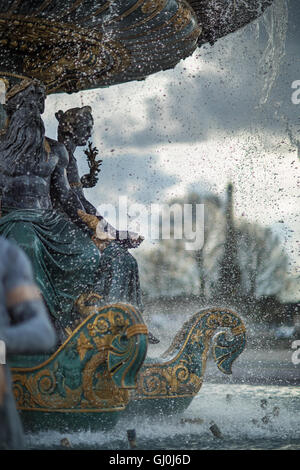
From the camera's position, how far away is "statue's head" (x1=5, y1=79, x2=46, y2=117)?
5422 millimetres

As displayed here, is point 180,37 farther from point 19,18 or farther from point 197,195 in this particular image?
point 197,195

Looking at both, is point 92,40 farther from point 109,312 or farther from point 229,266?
point 229,266

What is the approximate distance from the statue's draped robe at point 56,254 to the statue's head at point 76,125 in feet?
3.49

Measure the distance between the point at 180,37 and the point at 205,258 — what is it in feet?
35.5

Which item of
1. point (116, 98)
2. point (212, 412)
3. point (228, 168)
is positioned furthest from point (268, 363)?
point (212, 412)

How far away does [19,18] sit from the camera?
4.88m

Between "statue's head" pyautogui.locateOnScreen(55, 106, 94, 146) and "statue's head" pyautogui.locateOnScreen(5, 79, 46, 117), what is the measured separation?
2.06 feet

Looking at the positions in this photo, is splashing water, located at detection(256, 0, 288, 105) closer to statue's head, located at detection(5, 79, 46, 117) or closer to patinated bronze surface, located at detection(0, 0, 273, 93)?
patinated bronze surface, located at detection(0, 0, 273, 93)

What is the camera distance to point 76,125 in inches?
239

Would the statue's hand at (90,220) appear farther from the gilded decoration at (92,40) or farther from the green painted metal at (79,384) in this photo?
the green painted metal at (79,384)

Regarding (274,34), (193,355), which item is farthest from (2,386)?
(274,34)

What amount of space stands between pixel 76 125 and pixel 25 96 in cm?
75

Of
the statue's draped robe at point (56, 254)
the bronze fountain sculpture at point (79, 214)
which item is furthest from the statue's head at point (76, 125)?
the statue's draped robe at point (56, 254)

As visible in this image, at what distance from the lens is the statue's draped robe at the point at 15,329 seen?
6.98 feet
